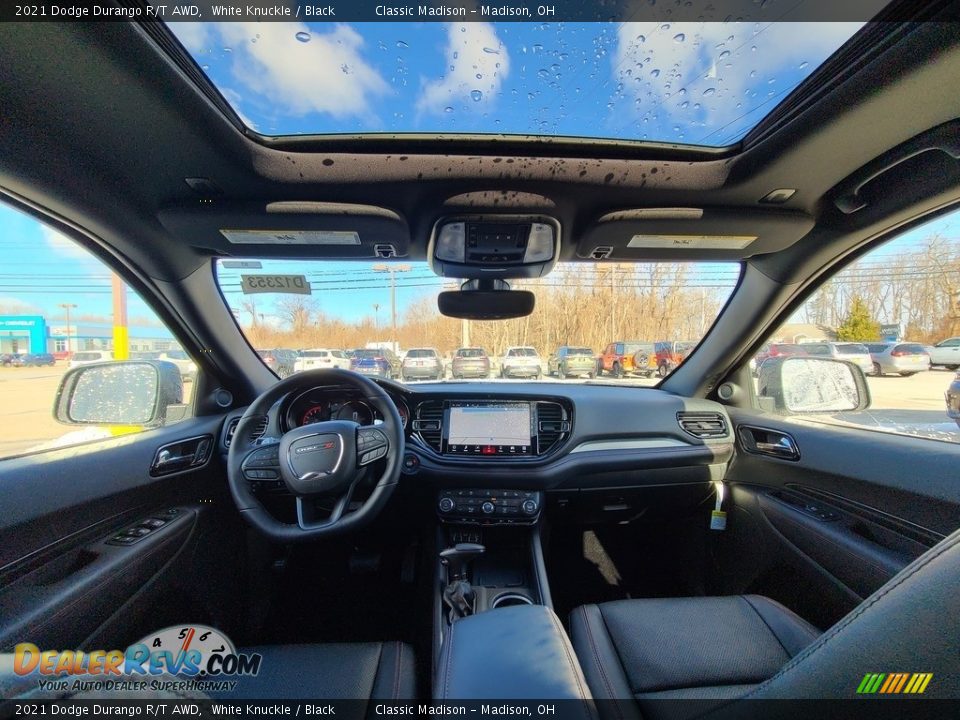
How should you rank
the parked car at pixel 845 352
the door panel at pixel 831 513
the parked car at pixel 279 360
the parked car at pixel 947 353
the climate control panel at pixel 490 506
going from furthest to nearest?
1. the parked car at pixel 279 360
2. the climate control panel at pixel 490 506
3. the parked car at pixel 845 352
4. the parked car at pixel 947 353
5. the door panel at pixel 831 513

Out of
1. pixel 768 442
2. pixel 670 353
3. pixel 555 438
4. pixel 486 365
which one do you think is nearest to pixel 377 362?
pixel 486 365

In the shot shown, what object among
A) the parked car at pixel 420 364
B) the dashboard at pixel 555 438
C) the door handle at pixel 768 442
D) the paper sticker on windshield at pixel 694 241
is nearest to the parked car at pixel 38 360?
the dashboard at pixel 555 438

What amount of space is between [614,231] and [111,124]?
2259 millimetres

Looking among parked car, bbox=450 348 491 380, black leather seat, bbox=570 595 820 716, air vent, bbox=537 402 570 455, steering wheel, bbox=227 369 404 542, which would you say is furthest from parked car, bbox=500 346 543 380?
black leather seat, bbox=570 595 820 716

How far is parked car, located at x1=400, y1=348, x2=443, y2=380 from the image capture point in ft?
9.48

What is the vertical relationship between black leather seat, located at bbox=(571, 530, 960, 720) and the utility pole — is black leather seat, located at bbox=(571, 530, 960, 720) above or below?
below

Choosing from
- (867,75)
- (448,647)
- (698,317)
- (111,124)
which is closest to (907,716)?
(448,647)

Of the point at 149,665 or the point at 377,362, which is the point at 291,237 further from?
the point at 149,665

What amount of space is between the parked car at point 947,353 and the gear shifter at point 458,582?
2.38 m

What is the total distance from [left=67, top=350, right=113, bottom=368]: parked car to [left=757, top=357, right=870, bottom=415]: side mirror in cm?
396

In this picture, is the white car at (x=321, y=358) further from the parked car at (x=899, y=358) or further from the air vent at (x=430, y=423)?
the parked car at (x=899, y=358)

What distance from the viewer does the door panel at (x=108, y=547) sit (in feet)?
4.50

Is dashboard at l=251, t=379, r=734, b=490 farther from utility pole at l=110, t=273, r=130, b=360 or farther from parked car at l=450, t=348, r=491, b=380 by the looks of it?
utility pole at l=110, t=273, r=130, b=360

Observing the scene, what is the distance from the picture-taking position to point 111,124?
148cm
